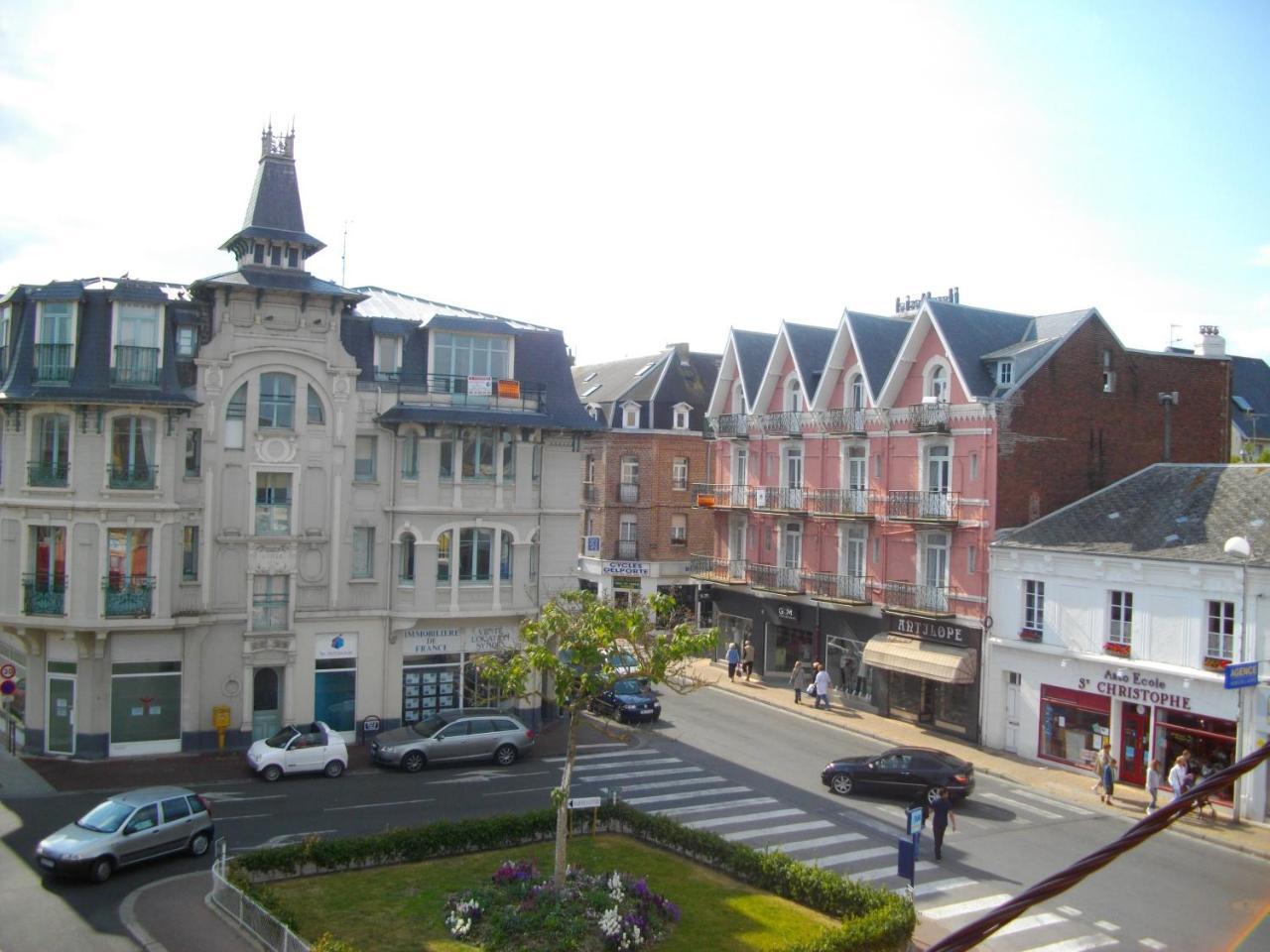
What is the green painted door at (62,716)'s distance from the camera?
101 feet

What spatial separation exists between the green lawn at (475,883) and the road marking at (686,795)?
5022 mm

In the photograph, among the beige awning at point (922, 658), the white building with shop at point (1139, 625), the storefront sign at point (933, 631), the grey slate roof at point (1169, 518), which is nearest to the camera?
the white building with shop at point (1139, 625)

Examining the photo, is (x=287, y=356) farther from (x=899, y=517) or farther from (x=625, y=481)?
(x=625, y=481)

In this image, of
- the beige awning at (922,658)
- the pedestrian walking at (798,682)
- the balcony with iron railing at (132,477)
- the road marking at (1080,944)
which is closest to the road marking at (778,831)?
the road marking at (1080,944)

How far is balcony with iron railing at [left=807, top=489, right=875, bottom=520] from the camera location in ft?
138

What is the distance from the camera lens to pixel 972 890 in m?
21.9

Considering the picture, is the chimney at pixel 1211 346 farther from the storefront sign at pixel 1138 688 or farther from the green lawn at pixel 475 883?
the green lawn at pixel 475 883

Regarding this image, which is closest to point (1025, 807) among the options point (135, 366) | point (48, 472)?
point (135, 366)

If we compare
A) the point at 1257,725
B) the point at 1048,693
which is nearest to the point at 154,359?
the point at 1048,693

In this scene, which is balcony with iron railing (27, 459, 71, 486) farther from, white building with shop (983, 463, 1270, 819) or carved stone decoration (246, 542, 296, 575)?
white building with shop (983, 463, 1270, 819)

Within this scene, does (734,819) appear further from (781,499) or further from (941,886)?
(781,499)

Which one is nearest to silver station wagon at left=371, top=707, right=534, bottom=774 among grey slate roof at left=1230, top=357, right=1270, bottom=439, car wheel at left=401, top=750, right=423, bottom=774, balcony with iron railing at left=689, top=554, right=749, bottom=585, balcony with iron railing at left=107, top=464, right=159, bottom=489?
car wheel at left=401, top=750, right=423, bottom=774

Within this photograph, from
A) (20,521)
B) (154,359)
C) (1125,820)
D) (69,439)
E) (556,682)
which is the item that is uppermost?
(154,359)

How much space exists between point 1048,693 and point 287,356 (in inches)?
1053
